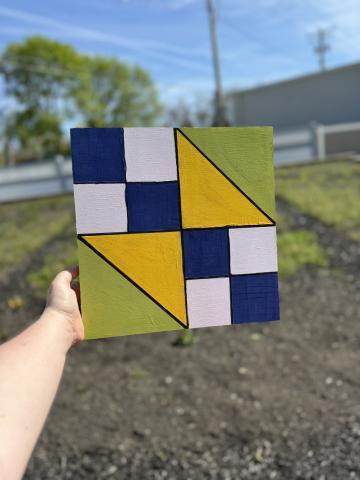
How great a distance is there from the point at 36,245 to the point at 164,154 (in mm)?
4733

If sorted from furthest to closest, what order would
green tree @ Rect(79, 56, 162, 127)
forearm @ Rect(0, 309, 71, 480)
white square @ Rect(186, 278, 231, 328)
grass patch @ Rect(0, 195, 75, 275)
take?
green tree @ Rect(79, 56, 162, 127) < grass patch @ Rect(0, 195, 75, 275) < white square @ Rect(186, 278, 231, 328) < forearm @ Rect(0, 309, 71, 480)

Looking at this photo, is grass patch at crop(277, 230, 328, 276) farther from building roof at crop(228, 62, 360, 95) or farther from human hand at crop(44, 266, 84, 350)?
building roof at crop(228, 62, 360, 95)

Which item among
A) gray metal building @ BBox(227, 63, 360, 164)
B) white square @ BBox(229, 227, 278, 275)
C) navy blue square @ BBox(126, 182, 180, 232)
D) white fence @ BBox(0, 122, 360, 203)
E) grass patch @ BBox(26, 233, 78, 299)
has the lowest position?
grass patch @ BBox(26, 233, 78, 299)

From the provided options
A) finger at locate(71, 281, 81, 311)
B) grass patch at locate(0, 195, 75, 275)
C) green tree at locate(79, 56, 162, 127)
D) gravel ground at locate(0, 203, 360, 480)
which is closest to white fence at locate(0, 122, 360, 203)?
grass patch at locate(0, 195, 75, 275)

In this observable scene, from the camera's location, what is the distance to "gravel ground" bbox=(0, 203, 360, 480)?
2.27 meters

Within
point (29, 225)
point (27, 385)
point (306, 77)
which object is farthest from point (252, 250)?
point (306, 77)

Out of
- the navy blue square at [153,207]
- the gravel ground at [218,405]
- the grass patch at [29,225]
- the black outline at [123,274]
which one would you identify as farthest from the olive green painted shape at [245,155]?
the grass patch at [29,225]

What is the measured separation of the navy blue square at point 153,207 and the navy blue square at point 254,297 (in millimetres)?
243

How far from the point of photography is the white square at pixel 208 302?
1.24 meters

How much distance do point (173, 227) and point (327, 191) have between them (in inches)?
254

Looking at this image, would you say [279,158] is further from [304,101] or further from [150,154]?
[304,101]

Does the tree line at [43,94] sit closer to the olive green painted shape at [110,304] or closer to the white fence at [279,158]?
the white fence at [279,158]

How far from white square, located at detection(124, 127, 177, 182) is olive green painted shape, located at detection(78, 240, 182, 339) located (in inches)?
9.2

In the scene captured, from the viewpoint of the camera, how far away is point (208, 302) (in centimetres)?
125
